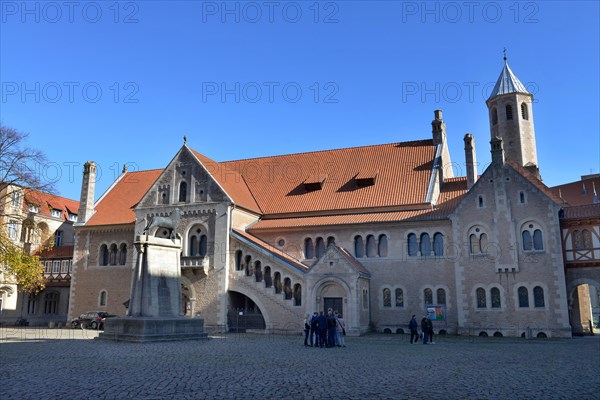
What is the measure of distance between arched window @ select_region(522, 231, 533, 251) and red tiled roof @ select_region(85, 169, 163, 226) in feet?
101

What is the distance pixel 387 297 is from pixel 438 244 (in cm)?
525

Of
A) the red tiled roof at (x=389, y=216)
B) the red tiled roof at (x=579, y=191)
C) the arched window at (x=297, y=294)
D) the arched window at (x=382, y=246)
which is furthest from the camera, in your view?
the red tiled roof at (x=579, y=191)

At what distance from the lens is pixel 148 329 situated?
2264cm

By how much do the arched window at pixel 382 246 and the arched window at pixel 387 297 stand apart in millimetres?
2613

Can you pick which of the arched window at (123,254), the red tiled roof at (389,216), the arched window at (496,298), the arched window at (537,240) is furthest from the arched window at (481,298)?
the arched window at (123,254)

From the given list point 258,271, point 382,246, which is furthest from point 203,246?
point 382,246

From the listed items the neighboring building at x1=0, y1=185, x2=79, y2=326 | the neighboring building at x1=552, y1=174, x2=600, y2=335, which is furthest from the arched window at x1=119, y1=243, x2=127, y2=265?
the neighboring building at x1=552, y1=174, x2=600, y2=335

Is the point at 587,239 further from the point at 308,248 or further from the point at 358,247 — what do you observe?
the point at 308,248

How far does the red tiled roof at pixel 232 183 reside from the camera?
4075cm

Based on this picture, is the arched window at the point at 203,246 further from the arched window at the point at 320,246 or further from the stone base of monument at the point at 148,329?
the stone base of monument at the point at 148,329

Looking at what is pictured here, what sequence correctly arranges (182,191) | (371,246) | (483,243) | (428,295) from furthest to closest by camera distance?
(182,191)
(371,246)
(428,295)
(483,243)

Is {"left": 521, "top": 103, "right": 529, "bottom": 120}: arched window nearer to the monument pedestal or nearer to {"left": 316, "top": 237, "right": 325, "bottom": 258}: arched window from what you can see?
{"left": 316, "top": 237, "right": 325, "bottom": 258}: arched window

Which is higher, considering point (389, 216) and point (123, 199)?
point (123, 199)

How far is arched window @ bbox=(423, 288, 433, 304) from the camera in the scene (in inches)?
1396
